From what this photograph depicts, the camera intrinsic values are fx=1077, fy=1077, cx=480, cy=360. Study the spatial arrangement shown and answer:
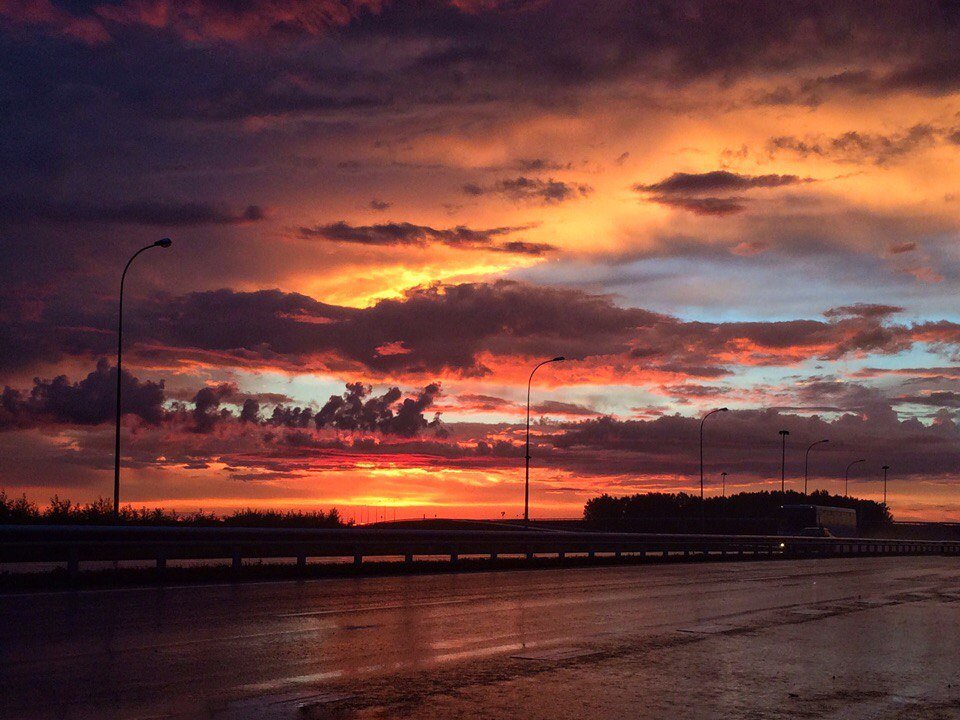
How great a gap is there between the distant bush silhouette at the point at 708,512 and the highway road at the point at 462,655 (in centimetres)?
8596

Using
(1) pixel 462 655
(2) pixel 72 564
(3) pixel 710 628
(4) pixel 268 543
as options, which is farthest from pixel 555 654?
(4) pixel 268 543

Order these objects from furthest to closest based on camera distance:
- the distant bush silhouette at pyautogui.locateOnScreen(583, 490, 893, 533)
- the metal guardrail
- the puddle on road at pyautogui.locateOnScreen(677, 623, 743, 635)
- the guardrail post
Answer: the distant bush silhouette at pyautogui.locateOnScreen(583, 490, 893, 533), the metal guardrail, the guardrail post, the puddle on road at pyautogui.locateOnScreen(677, 623, 743, 635)

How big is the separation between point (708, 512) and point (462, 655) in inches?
6367

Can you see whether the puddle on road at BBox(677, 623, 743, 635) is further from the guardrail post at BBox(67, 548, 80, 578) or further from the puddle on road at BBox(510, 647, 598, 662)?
the guardrail post at BBox(67, 548, 80, 578)

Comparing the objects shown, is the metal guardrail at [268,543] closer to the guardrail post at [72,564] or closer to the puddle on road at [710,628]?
the guardrail post at [72,564]

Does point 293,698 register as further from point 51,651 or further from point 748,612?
point 748,612

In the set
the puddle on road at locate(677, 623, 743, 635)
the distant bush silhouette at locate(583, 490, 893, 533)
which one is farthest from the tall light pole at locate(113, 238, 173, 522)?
the distant bush silhouette at locate(583, 490, 893, 533)

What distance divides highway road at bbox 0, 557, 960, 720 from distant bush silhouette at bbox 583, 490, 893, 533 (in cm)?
8596

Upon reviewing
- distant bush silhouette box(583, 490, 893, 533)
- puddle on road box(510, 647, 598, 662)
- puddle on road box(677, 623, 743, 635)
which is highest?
puddle on road box(510, 647, 598, 662)

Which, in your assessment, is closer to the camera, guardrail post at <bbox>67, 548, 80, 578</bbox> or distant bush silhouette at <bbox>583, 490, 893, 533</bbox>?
guardrail post at <bbox>67, 548, 80, 578</bbox>

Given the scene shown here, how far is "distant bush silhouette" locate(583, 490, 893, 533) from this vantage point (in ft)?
372

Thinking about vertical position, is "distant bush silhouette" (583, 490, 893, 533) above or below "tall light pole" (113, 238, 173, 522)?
below

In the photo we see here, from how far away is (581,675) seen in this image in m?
10.7

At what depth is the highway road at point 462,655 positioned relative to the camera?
903 cm
